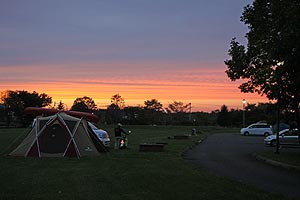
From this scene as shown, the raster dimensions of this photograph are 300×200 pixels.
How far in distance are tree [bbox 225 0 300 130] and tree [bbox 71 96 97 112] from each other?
69.7 metres

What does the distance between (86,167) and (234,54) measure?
31.9 feet

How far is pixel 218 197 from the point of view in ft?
30.5

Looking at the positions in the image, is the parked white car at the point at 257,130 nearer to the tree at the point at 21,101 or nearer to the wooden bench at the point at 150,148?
the wooden bench at the point at 150,148

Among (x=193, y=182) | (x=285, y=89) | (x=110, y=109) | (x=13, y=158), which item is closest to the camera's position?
(x=193, y=182)

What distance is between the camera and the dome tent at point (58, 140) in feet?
60.9

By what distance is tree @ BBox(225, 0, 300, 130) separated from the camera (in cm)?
1373

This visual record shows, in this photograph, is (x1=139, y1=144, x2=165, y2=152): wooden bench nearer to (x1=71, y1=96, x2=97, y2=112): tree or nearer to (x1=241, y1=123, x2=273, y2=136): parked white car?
(x1=241, y1=123, x2=273, y2=136): parked white car

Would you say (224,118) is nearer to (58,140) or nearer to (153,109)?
(153,109)

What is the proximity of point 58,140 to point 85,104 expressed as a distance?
247ft

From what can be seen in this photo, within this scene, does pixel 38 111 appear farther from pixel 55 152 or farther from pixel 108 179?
pixel 108 179

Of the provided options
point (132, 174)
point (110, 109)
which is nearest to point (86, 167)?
point (132, 174)

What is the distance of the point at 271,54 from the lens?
15031 millimetres

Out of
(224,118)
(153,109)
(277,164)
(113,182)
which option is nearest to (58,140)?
(113,182)

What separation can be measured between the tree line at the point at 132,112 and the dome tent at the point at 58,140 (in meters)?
51.0
